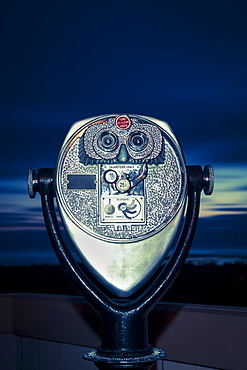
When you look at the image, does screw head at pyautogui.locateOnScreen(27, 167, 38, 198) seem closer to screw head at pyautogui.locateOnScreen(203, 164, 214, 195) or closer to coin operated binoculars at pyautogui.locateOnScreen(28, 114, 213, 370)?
coin operated binoculars at pyautogui.locateOnScreen(28, 114, 213, 370)

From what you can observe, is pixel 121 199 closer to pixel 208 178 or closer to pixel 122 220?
pixel 122 220

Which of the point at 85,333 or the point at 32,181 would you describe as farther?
the point at 85,333

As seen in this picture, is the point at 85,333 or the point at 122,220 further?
the point at 85,333

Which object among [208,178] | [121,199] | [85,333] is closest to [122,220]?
[121,199]

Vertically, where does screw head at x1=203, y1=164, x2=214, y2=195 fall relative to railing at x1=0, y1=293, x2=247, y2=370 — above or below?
above

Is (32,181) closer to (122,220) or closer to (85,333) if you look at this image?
(122,220)

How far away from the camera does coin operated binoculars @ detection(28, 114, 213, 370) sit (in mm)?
1169

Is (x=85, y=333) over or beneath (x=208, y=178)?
beneath

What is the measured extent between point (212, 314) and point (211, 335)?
2.6 inches

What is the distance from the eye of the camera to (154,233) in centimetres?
118

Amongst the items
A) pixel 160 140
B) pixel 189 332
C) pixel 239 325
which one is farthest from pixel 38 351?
pixel 160 140

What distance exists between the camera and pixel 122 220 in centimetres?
117

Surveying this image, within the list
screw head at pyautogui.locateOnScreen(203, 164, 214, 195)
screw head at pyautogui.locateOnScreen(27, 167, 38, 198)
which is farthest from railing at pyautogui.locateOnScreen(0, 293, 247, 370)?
screw head at pyautogui.locateOnScreen(27, 167, 38, 198)

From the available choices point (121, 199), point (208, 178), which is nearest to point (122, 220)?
point (121, 199)
